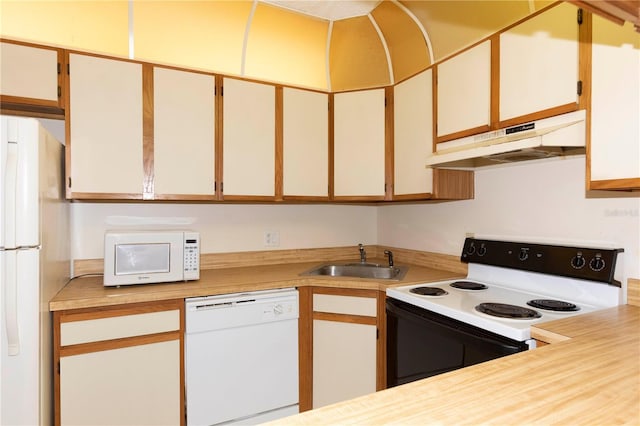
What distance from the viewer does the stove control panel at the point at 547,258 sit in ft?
5.04

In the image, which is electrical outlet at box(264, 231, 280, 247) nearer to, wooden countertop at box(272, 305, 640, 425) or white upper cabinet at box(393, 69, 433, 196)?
white upper cabinet at box(393, 69, 433, 196)

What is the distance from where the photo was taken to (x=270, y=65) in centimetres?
259

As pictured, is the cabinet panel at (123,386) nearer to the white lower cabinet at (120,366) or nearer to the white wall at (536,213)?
the white lower cabinet at (120,366)

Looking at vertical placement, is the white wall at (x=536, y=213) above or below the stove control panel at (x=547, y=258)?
above

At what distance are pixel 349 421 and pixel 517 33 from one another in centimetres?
179

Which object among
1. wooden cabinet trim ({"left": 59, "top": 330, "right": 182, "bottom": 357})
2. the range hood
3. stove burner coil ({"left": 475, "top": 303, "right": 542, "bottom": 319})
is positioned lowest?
wooden cabinet trim ({"left": 59, "top": 330, "right": 182, "bottom": 357})

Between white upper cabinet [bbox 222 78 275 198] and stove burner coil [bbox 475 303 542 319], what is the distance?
1446 millimetres

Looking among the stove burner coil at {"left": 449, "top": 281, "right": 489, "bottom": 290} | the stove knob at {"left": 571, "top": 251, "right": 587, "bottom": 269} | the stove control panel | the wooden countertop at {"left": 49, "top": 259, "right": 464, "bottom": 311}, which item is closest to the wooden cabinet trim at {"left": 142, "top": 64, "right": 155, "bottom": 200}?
the wooden countertop at {"left": 49, "top": 259, "right": 464, "bottom": 311}

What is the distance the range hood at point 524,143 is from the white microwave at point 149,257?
1.50m

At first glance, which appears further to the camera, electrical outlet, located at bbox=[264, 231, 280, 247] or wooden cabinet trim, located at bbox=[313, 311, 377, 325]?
electrical outlet, located at bbox=[264, 231, 280, 247]

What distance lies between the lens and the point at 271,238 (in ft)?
9.06

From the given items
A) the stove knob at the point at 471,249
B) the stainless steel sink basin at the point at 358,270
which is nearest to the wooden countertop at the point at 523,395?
the stove knob at the point at 471,249

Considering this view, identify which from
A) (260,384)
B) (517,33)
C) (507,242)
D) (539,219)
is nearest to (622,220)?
(539,219)

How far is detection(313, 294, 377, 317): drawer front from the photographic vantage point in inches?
82.9
